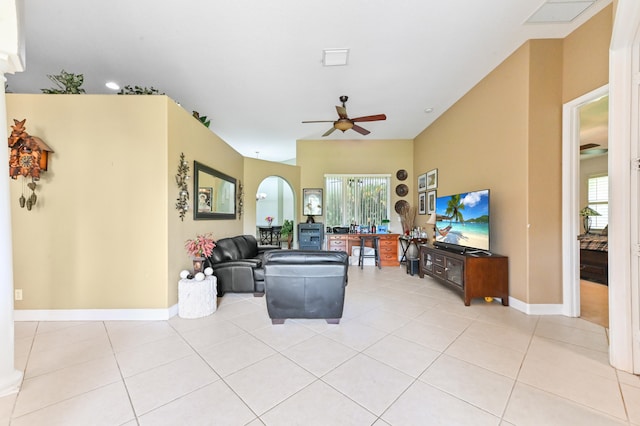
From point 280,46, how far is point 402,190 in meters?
4.68

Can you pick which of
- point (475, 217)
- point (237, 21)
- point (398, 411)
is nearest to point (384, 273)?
point (475, 217)

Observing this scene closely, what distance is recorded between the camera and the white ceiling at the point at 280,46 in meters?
2.36

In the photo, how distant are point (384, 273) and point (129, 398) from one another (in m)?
4.34

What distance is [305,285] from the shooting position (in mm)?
2645

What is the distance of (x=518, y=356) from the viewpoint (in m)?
2.08

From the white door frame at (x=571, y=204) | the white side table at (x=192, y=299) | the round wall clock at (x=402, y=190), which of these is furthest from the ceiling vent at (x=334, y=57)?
the round wall clock at (x=402, y=190)

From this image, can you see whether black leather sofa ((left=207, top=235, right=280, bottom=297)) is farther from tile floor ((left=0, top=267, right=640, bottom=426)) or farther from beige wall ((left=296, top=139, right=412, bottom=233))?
beige wall ((left=296, top=139, right=412, bottom=233))

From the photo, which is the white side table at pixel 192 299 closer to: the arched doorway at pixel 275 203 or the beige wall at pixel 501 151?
the beige wall at pixel 501 151

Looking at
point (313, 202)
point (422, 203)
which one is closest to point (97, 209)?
point (313, 202)

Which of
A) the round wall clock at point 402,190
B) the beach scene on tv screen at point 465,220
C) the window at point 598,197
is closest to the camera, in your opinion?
the beach scene on tv screen at point 465,220

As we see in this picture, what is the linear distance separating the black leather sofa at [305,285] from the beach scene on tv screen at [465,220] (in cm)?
211

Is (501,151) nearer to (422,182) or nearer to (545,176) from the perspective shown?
(545,176)

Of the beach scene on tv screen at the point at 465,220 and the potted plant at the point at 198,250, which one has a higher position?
the beach scene on tv screen at the point at 465,220

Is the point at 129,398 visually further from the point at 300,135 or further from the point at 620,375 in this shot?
the point at 300,135
